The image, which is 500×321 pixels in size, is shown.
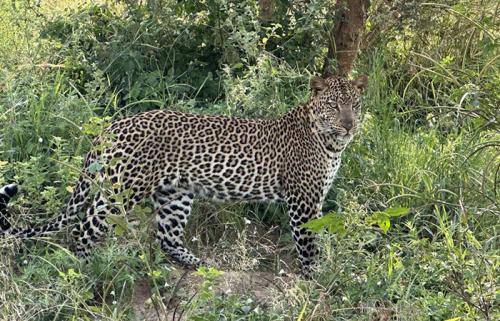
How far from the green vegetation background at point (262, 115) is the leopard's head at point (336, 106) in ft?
1.59

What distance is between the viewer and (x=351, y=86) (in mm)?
8125

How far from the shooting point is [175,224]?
816cm

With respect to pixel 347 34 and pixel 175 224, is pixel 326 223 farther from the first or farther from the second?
pixel 347 34

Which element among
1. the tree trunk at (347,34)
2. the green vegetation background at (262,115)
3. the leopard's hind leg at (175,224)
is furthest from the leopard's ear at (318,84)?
the tree trunk at (347,34)

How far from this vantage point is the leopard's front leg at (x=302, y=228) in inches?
311

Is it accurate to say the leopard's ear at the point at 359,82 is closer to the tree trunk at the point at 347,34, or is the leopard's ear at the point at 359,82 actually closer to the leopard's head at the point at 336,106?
the leopard's head at the point at 336,106

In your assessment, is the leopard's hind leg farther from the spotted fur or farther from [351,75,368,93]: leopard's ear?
[351,75,368,93]: leopard's ear

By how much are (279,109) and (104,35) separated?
2.08 meters

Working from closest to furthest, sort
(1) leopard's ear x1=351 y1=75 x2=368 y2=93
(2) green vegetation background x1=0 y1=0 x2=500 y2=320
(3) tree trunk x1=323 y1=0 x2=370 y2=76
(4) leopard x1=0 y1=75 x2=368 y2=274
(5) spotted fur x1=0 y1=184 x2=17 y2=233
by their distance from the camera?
(2) green vegetation background x1=0 y1=0 x2=500 y2=320 < (5) spotted fur x1=0 y1=184 x2=17 y2=233 < (4) leopard x1=0 y1=75 x2=368 y2=274 < (1) leopard's ear x1=351 y1=75 x2=368 y2=93 < (3) tree trunk x1=323 y1=0 x2=370 y2=76

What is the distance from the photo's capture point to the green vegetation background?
6.20 m

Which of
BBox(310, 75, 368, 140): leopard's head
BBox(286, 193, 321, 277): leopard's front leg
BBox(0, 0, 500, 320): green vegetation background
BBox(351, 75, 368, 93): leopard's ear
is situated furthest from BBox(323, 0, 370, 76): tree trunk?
BBox(286, 193, 321, 277): leopard's front leg

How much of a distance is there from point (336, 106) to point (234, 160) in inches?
34.7

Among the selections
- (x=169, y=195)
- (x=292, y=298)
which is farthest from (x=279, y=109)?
(x=292, y=298)

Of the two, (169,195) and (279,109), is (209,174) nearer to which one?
(169,195)
